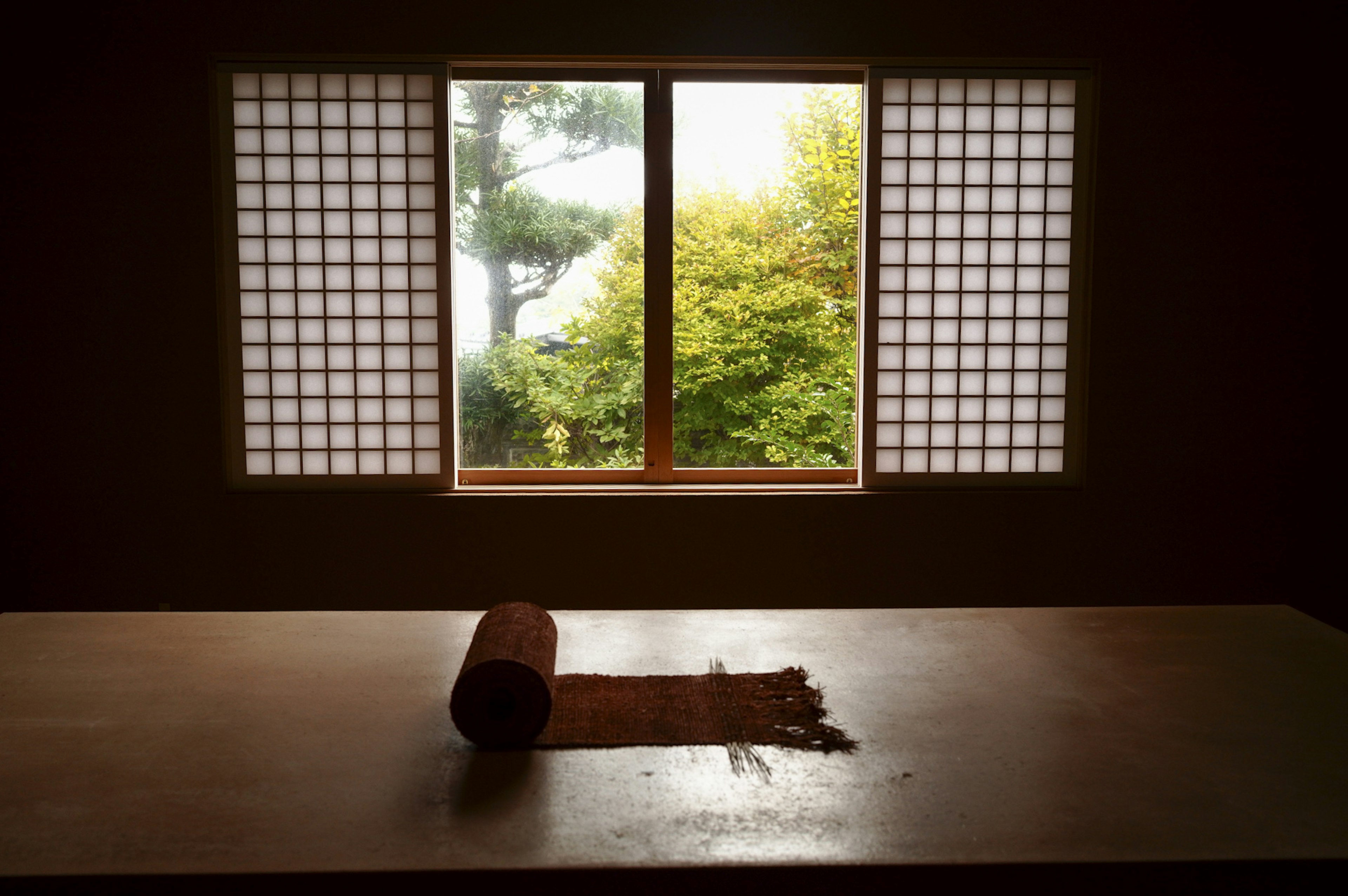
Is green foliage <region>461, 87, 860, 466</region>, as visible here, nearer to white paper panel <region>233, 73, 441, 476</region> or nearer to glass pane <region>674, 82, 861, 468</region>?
glass pane <region>674, 82, 861, 468</region>

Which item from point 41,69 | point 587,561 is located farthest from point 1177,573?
point 41,69

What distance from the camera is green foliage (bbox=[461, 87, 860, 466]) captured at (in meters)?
5.57

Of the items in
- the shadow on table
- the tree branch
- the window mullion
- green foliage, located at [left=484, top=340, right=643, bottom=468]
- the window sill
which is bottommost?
the shadow on table

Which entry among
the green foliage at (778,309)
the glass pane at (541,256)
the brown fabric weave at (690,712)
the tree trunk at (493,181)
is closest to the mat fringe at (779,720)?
the brown fabric weave at (690,712)

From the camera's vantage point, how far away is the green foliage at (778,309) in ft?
18.3

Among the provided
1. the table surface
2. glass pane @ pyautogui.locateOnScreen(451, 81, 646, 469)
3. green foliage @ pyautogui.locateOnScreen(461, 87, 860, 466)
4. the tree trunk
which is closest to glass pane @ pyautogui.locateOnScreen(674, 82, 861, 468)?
green foliage @ pyautogui.locateOnScreen(461, 87, 860, 466)

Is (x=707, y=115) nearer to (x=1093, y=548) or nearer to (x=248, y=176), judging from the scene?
(x=248, y=176)

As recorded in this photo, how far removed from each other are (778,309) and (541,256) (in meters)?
1.91

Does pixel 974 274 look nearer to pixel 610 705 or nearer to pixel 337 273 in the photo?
pixel 337 273

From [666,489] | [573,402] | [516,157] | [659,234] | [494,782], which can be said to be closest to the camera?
[494,782]

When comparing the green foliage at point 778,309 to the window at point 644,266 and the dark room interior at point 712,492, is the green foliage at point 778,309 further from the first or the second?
the dark room interior at point 712,492

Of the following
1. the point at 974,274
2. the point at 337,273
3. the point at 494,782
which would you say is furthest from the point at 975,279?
the point at 494,782

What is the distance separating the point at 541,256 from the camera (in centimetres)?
435

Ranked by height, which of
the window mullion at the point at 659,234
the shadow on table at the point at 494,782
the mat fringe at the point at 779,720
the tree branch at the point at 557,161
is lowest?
the shadow on table at the point at 494,782
